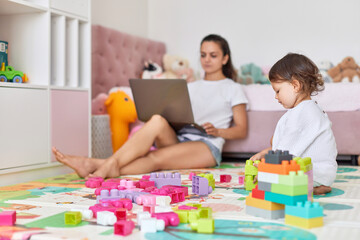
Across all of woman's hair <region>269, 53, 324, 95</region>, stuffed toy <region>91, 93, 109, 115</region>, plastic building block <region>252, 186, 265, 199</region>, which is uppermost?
woman's hair <region>269, 53, 324, 95</region>

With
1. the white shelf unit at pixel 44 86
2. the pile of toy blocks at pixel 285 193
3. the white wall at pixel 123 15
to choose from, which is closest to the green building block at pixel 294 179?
the pile of toy blocks at pixel 285 193

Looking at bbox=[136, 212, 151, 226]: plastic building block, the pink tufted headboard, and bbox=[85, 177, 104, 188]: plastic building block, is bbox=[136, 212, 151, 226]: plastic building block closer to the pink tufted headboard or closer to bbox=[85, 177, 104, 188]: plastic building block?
bbox=[85, 177, 104, 188]: plastic building block

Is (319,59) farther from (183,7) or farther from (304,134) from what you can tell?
(304,134)

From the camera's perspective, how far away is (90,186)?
187cm

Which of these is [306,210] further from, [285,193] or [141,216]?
[141,216]

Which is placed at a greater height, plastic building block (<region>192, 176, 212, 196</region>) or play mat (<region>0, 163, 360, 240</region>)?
plastic building block (<region>192, 176, 212, 196</region>)

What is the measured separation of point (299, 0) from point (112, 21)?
162 cm

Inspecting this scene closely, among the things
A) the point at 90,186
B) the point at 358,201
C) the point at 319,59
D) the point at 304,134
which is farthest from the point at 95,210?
the point at 319,59

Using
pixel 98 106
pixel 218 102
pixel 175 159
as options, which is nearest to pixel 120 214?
pixel 175 159

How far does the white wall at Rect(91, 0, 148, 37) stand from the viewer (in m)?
3.52

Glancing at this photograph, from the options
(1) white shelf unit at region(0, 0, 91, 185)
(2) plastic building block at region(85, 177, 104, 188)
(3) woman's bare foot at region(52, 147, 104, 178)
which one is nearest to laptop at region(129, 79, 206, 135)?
(1) white shelf unit at region(0, 0, 91, 185)

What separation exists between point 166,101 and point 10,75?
29.7 inches

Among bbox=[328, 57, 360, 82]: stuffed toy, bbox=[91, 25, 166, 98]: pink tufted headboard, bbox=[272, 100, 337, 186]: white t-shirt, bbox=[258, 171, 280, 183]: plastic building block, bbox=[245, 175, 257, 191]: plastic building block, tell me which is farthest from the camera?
bbox=[328, 57, 360, 82]: stuffed toy

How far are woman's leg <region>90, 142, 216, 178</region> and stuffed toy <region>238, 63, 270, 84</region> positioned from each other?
5.02 feet
